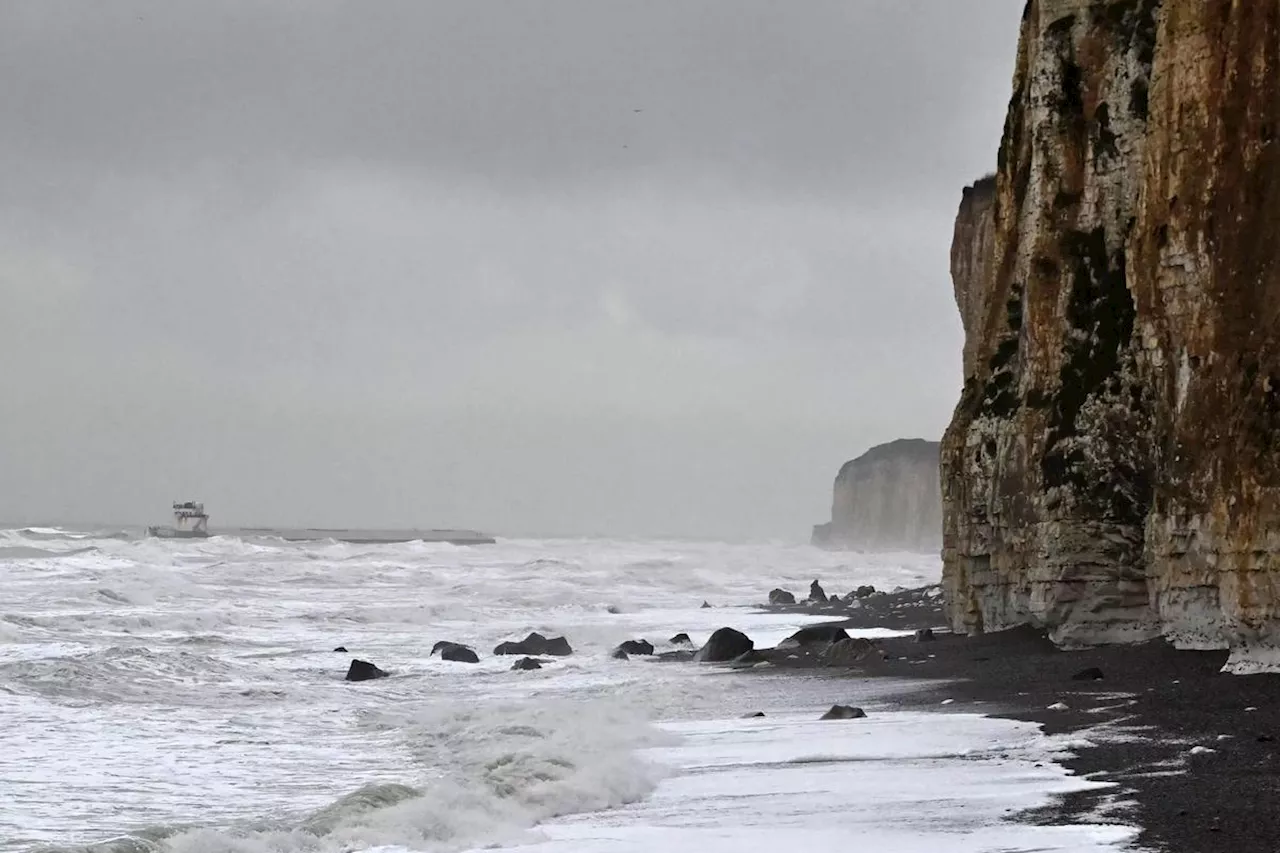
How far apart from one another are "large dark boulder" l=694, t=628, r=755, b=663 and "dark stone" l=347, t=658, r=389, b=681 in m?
6.75

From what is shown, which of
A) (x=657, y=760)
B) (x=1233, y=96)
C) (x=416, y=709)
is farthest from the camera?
(x=416, y=709)

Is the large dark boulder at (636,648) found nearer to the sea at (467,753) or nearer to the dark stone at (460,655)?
the sea at (467,753)

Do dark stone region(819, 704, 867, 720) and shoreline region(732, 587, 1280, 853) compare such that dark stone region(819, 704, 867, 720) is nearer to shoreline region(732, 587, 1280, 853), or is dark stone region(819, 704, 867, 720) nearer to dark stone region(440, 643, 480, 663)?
shoreline region(732, 587, 1280, 853)

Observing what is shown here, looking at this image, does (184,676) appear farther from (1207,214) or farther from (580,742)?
(1207,214)

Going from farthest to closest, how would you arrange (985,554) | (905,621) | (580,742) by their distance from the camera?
(905,621) < (985,554) < (580,742)

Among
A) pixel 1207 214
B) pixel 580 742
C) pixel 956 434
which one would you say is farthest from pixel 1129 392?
pixel 580 742

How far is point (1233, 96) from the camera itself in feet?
67.1

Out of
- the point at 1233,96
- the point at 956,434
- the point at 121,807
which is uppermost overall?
the point at 1233,96

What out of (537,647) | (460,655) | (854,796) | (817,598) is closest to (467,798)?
(854,796)

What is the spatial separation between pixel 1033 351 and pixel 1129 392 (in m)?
2.58

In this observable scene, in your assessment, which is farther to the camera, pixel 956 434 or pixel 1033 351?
pixel 956 434

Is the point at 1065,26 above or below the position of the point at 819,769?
above

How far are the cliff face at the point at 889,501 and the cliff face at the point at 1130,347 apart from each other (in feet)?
340

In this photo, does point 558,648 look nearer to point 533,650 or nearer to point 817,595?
point 533,650
